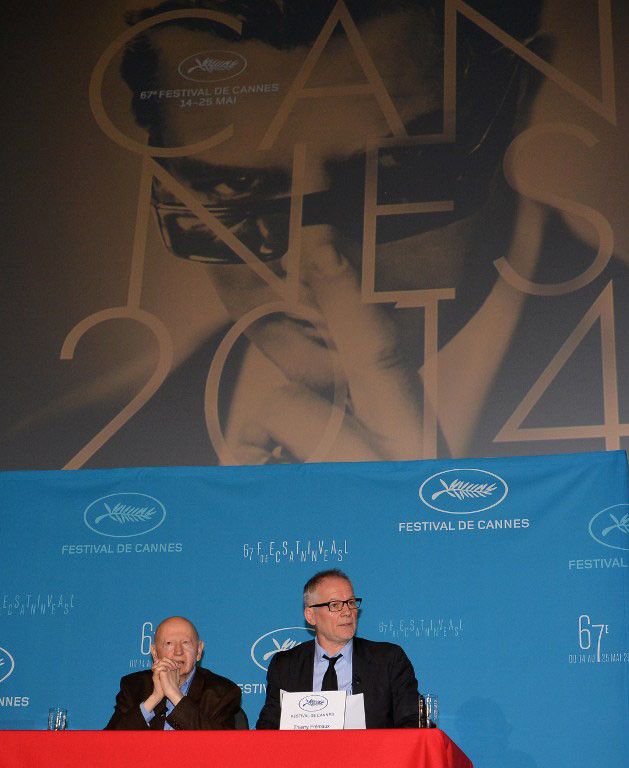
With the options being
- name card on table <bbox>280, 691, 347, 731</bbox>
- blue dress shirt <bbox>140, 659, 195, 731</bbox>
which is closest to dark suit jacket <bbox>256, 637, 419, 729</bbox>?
blue dress shirt <bbox>140, 659, 195, 731</bbox>

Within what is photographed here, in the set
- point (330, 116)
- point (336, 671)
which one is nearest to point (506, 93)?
point (330, 116)

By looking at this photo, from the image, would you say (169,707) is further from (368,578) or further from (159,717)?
(368,578)

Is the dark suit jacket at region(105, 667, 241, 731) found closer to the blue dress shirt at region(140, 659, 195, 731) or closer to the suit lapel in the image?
the blue dress shirt at region(140, 659, 195, 731)

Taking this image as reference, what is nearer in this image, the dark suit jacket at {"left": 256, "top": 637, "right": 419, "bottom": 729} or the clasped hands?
the clasped hands

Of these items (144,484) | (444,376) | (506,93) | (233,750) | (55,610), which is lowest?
(233,750)

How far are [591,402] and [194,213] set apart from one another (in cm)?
210

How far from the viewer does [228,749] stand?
2.66 m

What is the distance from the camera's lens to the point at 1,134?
5695 mm

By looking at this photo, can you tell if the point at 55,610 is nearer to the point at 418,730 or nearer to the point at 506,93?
the point at 418,730

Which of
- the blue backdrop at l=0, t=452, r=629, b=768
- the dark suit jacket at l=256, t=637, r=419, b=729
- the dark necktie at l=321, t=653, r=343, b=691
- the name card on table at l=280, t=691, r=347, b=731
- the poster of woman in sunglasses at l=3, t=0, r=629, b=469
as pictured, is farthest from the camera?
the poster of woman in sunglasses at l=3, t=0, r=629, b=469

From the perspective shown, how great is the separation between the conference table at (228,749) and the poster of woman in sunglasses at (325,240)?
7.11 ft

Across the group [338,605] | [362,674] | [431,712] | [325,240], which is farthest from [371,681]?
[325,240]

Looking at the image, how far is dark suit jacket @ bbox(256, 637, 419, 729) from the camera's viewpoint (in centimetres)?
370

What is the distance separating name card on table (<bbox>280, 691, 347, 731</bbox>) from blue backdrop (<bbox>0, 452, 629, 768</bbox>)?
4.98ft
